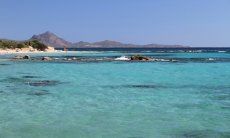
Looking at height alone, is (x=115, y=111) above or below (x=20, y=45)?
below

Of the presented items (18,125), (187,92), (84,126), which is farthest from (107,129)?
(187,92)

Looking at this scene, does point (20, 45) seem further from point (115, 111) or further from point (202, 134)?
point (202, 134)

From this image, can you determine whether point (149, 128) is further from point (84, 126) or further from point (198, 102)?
point (198, 102)

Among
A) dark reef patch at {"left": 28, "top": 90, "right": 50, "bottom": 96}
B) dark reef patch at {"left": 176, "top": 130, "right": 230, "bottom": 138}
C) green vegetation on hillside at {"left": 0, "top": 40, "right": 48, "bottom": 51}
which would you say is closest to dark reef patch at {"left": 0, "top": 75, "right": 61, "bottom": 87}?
dark reef patch at {"left": 28, "top": 90, "right": 50, "bottom": 96}

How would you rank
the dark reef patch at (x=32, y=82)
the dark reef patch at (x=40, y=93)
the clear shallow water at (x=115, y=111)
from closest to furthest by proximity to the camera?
the clear shallow water at (x=115, y=111)
the dark reef patch at (x=40, y=93)
the dark reef patch at (x=32, y=82)

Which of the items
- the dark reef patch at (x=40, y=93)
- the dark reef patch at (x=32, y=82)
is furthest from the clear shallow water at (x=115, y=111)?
the dark reef patch at (x=32, y=82)

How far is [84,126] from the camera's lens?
1803cm

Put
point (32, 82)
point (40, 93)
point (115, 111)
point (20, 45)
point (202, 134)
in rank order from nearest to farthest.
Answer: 1. point (202, 134)
2. point (115, 111)
3. point (40, 93)
4. point (32, 82)
5. point (20, 45)

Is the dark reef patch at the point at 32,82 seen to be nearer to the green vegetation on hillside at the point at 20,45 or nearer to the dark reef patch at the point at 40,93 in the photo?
the dark reef patch at the point at 40,93

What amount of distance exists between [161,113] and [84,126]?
4384 mm

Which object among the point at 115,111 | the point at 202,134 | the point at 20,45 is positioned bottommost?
the point at 202,134

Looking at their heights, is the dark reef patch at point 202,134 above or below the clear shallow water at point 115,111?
below

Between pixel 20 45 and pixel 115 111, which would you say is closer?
pixel 115 111

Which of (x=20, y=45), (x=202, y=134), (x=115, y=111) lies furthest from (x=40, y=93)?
(x=20, y=45)
